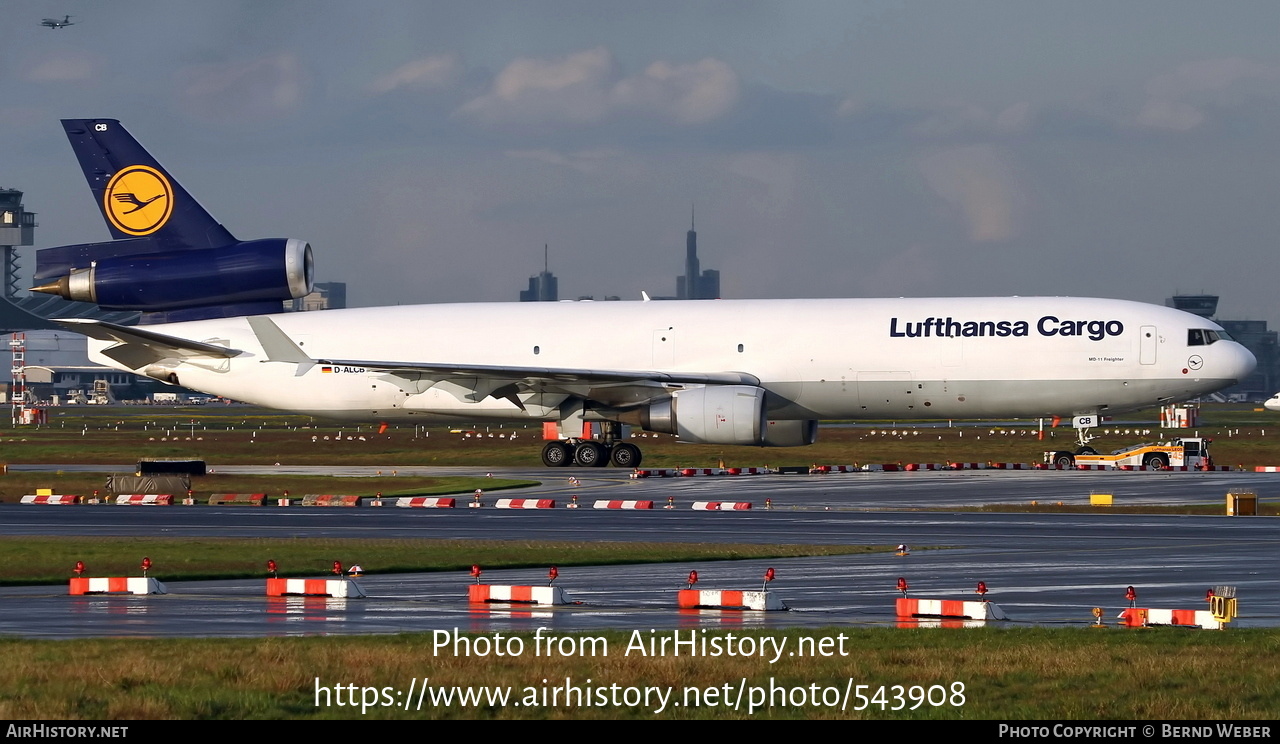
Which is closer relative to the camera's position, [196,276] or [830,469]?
[830,469]

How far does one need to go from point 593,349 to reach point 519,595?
3030 cm

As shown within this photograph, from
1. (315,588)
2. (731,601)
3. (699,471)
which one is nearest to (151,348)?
(699,471)

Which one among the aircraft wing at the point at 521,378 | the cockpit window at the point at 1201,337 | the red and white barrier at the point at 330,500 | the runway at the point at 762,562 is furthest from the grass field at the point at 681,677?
the cockpit window at the point at 1201,337

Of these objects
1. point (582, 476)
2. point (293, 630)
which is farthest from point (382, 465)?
point (293, 630)

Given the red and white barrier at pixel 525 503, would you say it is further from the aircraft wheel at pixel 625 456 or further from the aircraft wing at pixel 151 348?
the aircraft wing at pixel 151 348

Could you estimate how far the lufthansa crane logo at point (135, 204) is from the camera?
165 ft

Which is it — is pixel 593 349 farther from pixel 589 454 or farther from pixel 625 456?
pixel 625 456

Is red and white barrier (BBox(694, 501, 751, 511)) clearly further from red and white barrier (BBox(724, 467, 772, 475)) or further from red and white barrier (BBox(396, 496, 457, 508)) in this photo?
red and white barrier (BBox(724, 467, 772, 475))

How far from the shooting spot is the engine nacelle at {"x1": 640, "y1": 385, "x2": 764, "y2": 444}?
4419 cm

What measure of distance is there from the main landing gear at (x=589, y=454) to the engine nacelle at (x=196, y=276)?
982 centimetres

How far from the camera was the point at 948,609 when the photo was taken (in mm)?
16766

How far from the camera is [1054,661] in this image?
13.1 meters

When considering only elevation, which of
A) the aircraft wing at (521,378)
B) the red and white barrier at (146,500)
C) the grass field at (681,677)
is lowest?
the grass field at (681,677)

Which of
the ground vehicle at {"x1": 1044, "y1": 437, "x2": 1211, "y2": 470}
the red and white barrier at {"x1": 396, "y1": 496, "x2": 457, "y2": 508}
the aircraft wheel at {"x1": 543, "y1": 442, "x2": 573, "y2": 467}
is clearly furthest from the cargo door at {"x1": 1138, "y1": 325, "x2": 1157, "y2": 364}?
the red and white barrier at {"x1": 396, "y1": 496, "x2": 457, "y2": 508}
